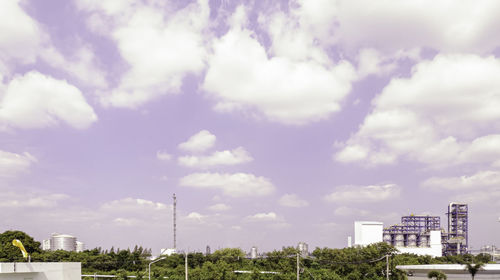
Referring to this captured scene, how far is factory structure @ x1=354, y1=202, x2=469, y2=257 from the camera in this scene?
168 metres

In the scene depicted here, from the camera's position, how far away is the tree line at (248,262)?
281ft

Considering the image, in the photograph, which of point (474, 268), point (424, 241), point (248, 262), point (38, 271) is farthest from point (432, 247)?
point (38, 271)

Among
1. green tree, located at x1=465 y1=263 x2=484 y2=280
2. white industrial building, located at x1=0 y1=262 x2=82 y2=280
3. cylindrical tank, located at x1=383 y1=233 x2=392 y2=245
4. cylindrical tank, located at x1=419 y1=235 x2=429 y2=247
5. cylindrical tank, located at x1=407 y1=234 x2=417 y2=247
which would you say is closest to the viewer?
white industrial building, located at x1=0 y1=262 x2=82 y2=280

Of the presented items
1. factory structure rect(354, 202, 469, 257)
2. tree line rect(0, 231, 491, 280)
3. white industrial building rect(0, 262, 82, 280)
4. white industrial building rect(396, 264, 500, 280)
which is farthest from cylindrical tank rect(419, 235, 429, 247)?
white industrial building rect(0, 262, 82, 280)

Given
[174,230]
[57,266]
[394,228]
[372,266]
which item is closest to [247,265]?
[174,230]

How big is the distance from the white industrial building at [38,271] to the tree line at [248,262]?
4136 cm

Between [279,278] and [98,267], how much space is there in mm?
49164

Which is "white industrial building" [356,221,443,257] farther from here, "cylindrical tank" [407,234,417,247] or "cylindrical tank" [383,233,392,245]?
"cylindrical tank" [383,233,392,245]

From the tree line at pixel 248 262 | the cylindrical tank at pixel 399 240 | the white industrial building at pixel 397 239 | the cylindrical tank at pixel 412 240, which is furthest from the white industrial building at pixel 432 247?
the tree line at pixel 248 262

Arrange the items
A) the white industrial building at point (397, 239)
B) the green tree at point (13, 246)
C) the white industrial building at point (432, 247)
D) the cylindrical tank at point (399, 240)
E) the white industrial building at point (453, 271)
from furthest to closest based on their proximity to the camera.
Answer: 1. the cylindrical tank at point (399, 240)
2. the white industrial building at point (397, 239)
3. the white industrial building at point (432, 247)
4. the green tree at point (13, 246)
5. the white industrial building at point (453, 271)

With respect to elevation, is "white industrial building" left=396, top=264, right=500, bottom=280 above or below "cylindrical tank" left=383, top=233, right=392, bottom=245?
above

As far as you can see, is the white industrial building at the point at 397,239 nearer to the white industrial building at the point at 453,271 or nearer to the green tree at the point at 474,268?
the white industrial building at the point at 453,271

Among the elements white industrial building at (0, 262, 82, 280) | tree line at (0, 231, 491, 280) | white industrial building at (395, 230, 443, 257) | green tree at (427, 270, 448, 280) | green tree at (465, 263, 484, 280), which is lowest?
white industrial building at (395, 230, 443, 257)

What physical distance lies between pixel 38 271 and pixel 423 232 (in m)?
153
